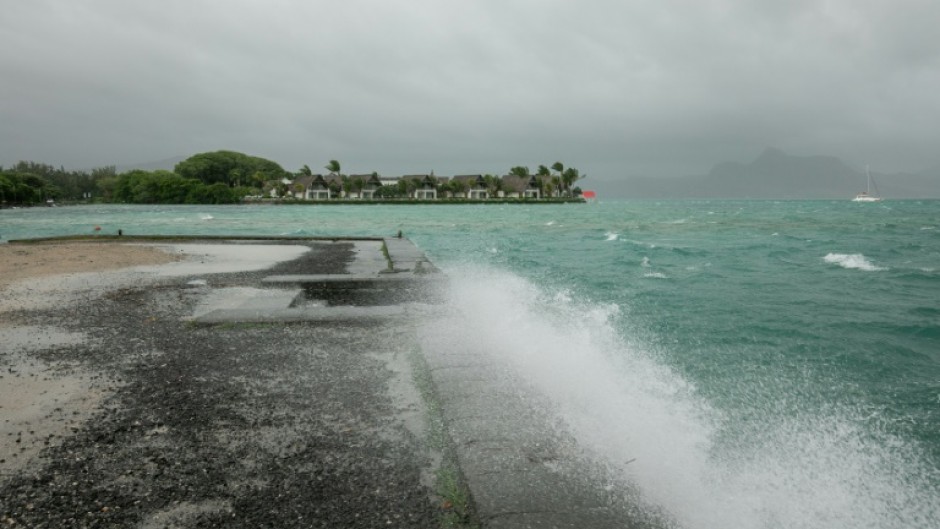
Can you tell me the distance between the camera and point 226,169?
158625mm

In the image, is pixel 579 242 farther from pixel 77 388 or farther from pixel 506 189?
pixel 506 189

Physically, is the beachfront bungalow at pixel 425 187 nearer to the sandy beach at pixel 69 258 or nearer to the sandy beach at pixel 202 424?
the sandy beach at pixel 69 258

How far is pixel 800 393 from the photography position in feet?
22.0

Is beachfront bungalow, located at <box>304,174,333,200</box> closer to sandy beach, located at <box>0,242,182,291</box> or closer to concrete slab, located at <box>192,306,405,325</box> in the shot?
sandy beach, located at <box>0,242,182,291</box>

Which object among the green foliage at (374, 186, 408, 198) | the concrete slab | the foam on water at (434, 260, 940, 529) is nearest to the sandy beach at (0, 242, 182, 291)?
the concrete slab

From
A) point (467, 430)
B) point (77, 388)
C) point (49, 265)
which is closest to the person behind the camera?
point (467, 430)

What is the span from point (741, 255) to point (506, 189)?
127m

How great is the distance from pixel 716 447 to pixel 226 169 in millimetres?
171442

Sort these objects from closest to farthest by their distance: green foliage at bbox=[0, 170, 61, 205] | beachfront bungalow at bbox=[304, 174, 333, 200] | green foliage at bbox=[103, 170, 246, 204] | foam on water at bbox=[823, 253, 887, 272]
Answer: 1. foam on water at bbox=[823, 253, 887, 272]
2. green foliage at bbox=[0, 170, 61, 205]
3. green foliage at bbox=[103, 170, 246, 204]
4. beachfront bungalow at bbox=[304, 174, 333, 200]

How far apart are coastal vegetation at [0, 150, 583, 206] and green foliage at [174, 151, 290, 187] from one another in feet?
0.85

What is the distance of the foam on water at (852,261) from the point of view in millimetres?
18545

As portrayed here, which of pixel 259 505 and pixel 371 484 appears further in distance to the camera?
pixel 371 484

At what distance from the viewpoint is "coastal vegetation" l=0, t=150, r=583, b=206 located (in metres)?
130

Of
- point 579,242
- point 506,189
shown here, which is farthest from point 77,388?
point 506,189
